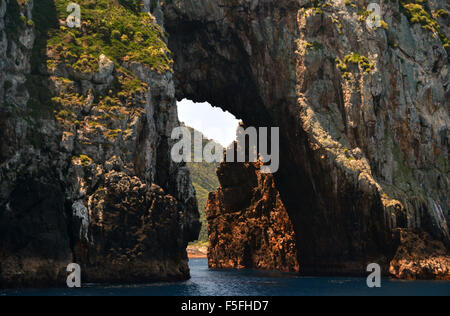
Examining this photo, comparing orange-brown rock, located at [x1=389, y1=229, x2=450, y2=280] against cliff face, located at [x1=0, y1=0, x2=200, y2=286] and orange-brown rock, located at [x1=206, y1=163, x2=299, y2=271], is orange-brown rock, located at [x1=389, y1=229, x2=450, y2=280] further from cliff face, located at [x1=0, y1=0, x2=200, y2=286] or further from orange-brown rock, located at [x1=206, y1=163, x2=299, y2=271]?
cliff face, located at [x1=0, y1=0, x2=200, y2=286]

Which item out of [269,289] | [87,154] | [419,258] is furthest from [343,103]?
[87,154]

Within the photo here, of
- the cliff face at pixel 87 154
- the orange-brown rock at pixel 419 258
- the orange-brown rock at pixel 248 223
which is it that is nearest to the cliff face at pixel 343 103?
the orange-brown rock at pixel 419 258

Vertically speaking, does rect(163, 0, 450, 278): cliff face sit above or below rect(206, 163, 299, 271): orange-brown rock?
above

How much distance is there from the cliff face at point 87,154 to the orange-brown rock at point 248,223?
101 ft

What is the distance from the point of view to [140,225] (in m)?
63.5

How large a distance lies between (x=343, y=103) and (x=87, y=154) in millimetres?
37110

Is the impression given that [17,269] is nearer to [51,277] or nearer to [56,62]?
[51,277]

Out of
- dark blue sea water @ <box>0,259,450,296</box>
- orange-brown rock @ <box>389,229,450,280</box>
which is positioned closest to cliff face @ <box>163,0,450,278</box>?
orange-brown rock @ <box>389,229,450,280</box>

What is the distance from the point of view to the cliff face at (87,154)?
185ft

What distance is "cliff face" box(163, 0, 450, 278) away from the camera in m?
78.4

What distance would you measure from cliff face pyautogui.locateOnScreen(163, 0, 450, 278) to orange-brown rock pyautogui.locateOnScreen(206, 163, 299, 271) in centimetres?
1461

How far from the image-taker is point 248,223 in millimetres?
112875

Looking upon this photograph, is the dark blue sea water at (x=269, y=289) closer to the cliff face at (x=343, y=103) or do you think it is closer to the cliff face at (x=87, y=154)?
the cliff face at (x=87, y=154)
